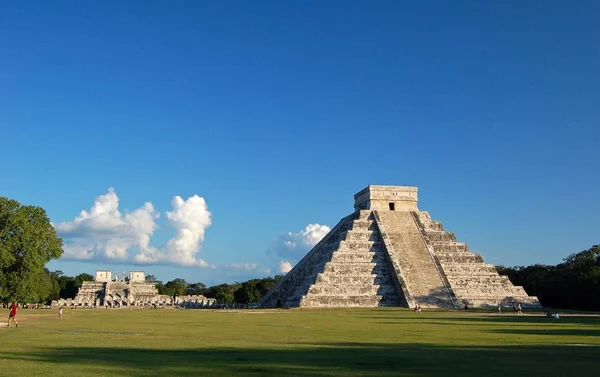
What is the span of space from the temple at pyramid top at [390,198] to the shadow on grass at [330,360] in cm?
4293

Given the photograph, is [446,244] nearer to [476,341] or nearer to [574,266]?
[574,266]

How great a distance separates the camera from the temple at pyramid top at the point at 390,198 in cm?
5719

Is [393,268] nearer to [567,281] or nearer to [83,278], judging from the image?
[567,281]

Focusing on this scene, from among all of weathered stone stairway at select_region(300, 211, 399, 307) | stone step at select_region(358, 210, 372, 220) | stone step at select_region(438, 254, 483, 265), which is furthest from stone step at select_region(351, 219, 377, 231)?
stone step at select_region(438, 254, 483, 265)

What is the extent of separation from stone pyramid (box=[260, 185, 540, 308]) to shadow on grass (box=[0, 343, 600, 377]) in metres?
31.7

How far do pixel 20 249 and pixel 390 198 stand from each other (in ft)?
111

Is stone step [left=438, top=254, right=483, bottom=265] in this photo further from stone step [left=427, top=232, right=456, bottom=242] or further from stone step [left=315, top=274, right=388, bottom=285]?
stone step [left=315, top=274, right=388, bottom=285]

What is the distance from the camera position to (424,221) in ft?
185

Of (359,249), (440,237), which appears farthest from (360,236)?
(440,237)

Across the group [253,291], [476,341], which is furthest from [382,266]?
[253,291]

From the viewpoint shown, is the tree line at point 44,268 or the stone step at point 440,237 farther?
the stone step at point 440,237

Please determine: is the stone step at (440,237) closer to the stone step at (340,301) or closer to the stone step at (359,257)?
the stone step at (359,257)

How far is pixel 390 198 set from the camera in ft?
189

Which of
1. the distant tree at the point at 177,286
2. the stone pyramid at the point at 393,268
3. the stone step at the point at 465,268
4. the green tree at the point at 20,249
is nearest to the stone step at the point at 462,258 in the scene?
the stone pyramid at the point at 393,268
